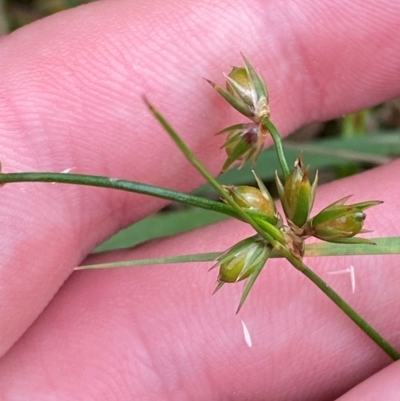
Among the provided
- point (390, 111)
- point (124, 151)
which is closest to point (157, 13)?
point (124, 151)

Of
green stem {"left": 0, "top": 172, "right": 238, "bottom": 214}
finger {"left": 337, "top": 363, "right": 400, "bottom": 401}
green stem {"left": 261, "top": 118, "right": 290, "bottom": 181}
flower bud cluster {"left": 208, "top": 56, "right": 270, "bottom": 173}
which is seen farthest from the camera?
finger {"left": 337, "top": 363, "right": 400, "bottom": 401}

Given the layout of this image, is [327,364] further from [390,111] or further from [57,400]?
[390,111]

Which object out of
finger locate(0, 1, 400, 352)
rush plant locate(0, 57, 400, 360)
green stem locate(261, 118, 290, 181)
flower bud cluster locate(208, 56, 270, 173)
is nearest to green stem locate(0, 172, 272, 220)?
rush plant locate(0, 57, 400, 360)

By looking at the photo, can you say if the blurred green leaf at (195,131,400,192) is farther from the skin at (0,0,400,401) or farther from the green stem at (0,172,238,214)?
the green stem at (0,172,238,214)

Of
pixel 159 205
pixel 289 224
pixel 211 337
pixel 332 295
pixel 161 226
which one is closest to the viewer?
pixel 289 224

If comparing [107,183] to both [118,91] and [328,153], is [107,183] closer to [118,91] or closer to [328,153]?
[118,91]

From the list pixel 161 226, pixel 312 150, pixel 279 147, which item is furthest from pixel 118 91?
pixel 312 150

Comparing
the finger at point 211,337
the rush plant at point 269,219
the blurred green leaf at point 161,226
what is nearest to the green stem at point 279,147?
the rush plant at point 269,219
